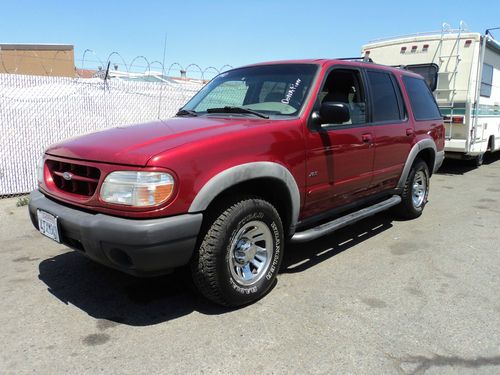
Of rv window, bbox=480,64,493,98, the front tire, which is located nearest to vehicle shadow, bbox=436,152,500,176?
rv window, bbox=480,64,493,98

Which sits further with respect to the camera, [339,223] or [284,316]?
[339,223]

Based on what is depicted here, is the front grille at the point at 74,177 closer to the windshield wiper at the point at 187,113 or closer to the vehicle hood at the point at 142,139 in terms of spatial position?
the vehicle hood at the point at 142,139

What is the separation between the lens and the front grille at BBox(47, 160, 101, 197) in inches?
120

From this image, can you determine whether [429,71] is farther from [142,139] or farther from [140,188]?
[140,188]

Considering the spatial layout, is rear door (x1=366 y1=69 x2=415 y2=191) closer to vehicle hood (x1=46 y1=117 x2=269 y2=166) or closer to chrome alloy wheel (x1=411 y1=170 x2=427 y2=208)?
chrome alloy wheel (x1=411 y1=170 x2=427 y2=208)

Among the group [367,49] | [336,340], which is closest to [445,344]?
[336,340]

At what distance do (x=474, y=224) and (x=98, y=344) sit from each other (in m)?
4.93

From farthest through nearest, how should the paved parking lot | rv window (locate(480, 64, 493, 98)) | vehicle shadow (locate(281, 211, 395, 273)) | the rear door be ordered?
rv window (locate(480, 64, 493, 98)) < the rear door < vehicle shadow (locate(281, 211, 395, 273)) < the paved parking lot

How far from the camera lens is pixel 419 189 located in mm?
6062

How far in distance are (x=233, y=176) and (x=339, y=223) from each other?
1524 mm

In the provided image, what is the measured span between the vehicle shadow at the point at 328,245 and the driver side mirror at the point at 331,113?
1.42 metres

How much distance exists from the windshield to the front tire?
1.01 metres

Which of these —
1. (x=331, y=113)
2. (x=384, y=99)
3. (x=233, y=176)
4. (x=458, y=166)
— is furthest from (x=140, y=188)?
(x=458, y=166)

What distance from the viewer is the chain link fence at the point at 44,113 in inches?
269
